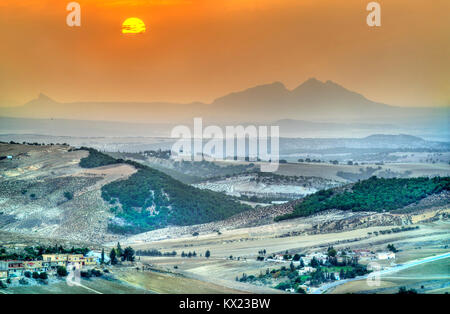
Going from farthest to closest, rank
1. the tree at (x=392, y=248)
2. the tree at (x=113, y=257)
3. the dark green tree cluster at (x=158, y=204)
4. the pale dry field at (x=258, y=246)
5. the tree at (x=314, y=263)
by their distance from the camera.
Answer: the dark green tree cluster at (x=158, y=204)
the tree at (x=392, y=248)
the pale dry field at (x=258, y=246)
the tree at (x=314, y=263)
the tree at (x=113, y=257)

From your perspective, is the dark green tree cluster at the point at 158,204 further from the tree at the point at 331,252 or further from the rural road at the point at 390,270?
the rural road at the point at 390,270

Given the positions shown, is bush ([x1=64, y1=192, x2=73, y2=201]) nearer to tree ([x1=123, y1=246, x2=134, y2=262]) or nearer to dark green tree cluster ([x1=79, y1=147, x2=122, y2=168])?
dark green tree cluster ([x1=79, y1=147, x2=122, y2=168])

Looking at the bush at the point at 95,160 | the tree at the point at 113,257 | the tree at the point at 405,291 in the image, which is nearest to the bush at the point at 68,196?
the bush at the point at 95,160

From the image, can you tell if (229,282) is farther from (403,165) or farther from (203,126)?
(403,165)

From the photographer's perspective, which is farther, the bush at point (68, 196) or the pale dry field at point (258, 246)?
the bush at point (68, 196)

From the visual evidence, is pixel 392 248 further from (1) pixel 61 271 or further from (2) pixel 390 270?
(1) pixel 61 271

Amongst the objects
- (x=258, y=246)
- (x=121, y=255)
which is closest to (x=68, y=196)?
(x=258, y=246)
